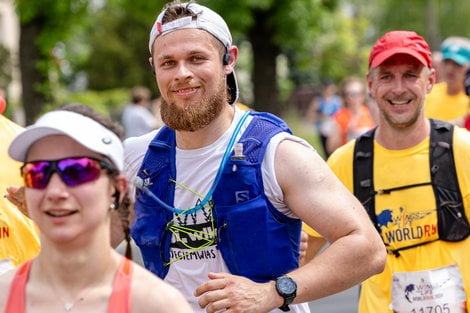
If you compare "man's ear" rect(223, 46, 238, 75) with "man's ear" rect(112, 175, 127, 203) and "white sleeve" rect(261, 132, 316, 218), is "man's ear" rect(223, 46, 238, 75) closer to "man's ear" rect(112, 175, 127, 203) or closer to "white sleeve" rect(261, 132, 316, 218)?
"white sleeve" rect(261, 132, 316, 218)

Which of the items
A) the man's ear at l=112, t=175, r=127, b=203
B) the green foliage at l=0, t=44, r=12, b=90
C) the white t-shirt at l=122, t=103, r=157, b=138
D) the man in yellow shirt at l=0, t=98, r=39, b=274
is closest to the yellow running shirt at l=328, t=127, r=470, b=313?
the man in yellow shirt at l=0, t=98, r=39, b=274

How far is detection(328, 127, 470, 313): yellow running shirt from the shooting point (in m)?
5.24

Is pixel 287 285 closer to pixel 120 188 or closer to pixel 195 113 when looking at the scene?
pixel 195 113

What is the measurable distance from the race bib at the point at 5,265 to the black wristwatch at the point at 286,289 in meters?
1.67

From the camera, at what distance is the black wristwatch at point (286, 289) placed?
12.8 ft

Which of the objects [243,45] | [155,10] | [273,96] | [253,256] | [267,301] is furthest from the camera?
[243,45]

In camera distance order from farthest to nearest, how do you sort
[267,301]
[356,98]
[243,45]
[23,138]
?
[243,45] → [356,98] → [267,301] → [23,138]

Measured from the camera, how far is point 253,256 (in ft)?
13.5

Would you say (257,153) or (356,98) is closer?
(257,153)

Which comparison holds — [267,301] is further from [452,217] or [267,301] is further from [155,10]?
[155,10]

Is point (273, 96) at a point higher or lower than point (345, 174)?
higher

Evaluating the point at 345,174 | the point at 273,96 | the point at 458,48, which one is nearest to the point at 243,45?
the point at 273,96

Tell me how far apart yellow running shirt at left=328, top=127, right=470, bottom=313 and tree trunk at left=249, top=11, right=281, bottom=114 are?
58.8ft

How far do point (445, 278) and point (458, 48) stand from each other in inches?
181
